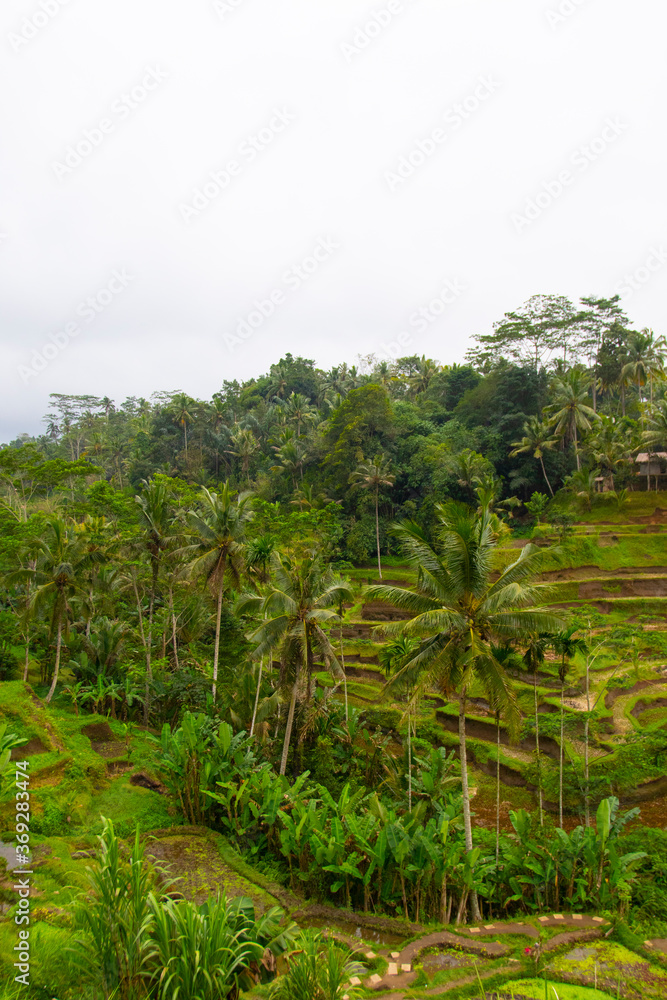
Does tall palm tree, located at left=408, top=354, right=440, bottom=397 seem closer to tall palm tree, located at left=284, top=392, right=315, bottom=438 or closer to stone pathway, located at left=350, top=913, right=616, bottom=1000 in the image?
tall palm tree, located at left=284, top=392, right=315, bottom=438

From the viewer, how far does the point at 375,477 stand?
131 ft

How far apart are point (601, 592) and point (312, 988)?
94.2ft

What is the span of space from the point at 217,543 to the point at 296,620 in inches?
216

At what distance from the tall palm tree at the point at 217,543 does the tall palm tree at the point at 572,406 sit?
2870 centimetres

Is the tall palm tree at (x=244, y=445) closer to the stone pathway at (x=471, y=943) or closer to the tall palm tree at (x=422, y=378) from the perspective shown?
the tall palm tree at (x=422, y=378)

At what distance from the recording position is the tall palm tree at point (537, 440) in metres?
42.1

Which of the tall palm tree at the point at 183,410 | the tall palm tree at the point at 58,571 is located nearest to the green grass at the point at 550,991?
the tall palm tree at the point at 58,571

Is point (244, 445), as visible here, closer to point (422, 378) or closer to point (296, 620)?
point (422, 378)

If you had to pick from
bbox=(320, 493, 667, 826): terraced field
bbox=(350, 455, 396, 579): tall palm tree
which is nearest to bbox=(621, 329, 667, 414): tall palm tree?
bbox=(320, 493, 667, 826): terraced field

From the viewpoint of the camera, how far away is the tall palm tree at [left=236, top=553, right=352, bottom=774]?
51.6 ft

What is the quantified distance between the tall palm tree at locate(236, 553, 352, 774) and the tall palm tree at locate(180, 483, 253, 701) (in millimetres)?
3689

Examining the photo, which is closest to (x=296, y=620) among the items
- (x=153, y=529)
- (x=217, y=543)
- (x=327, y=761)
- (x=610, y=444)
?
(x=327, y=761)

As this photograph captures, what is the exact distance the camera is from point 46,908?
9320 mm

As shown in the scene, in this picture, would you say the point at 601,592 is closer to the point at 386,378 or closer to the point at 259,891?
the point at 259,891
